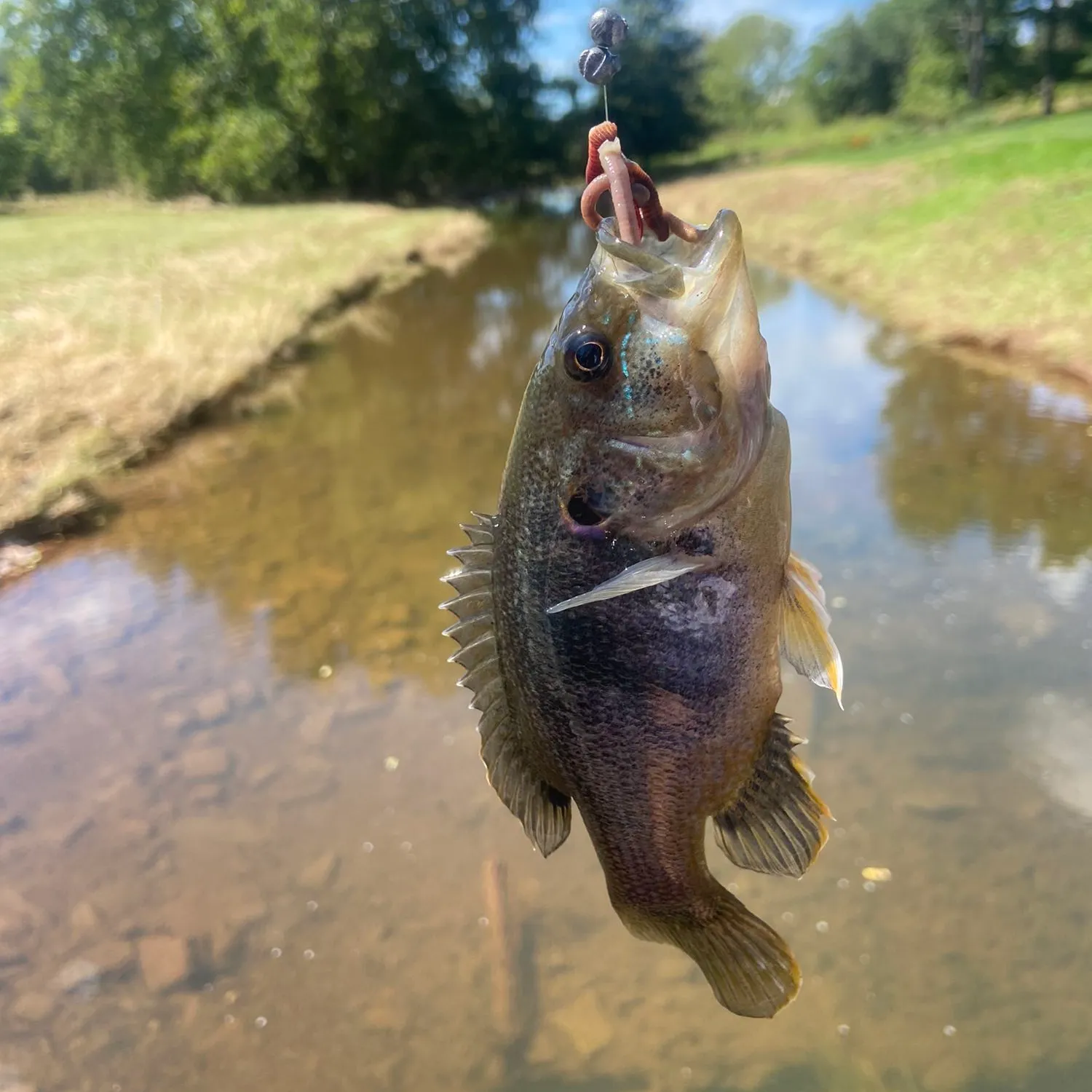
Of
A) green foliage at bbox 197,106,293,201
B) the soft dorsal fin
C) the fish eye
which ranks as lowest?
the soft dorsal fin

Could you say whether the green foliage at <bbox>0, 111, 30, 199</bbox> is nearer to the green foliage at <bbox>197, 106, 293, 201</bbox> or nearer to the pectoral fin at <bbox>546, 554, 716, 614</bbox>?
the green foliage at <bbox>197, 106, 293, 201</bbox>

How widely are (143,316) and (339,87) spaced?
25.7m

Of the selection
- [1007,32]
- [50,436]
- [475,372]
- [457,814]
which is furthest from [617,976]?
[1007,32]

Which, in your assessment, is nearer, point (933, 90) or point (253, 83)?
point (253, 83)

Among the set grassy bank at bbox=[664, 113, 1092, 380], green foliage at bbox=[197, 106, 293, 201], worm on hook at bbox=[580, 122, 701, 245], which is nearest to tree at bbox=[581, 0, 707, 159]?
green foliage at bbox=[197, 106, 293, 201]

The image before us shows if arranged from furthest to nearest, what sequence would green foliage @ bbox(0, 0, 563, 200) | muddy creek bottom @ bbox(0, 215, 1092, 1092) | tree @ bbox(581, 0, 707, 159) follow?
1. tree @ bbox(581, 0, 707, 159)
2. green foliage @ bbox(0, 0, 563, 200)
3. muddy creek bottom @ bbox(0, 215, 1092, 1092)

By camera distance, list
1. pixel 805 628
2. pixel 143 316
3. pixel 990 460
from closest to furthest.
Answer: pixel 805 628
pixel 990 460
pixel 143 316

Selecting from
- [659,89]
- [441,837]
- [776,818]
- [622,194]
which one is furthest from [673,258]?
[659,89]

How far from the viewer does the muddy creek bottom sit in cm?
338

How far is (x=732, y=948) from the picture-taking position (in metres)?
1.63

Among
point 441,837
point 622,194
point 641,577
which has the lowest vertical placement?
point 441,837

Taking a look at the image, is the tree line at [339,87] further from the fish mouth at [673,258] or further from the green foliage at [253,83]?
the fish mouth at [673,258]

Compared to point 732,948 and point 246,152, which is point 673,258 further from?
point 246,152

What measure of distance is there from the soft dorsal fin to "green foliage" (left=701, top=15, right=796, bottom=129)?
204ft
